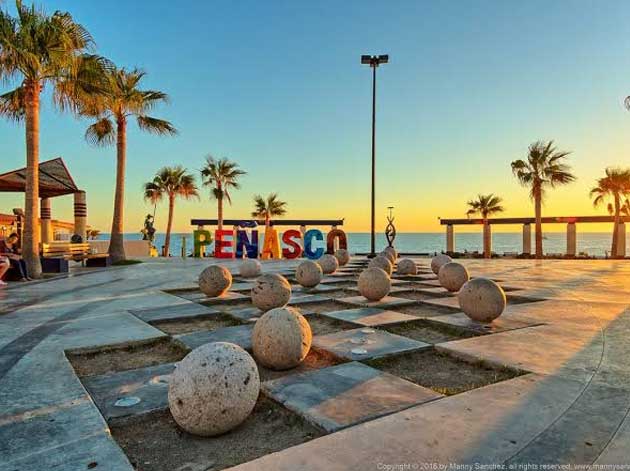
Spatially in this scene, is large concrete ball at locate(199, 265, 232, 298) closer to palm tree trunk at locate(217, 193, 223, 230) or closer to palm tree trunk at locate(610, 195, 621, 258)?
palm tree trunk at locate(217, 193, 223, 230)

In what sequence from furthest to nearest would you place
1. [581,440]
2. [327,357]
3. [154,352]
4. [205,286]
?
[205,286] → [154,352] → [327,357] → [581,440]

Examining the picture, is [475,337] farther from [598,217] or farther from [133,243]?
[598,217]

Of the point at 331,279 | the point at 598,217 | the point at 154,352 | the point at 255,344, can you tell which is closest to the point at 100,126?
the point at 331,279

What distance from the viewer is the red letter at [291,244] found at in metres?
29.3

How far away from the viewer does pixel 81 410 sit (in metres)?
4.00

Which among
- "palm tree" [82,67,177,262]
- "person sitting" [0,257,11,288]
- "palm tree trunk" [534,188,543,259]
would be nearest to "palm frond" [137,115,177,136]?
"palm tree" [82,67,177,262]

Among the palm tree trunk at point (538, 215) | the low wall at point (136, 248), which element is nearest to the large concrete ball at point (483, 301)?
the palm tree trunk at point (538, 215)

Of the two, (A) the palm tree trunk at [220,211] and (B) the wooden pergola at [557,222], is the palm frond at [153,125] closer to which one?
(A) the palm tree trunk at [220,211]

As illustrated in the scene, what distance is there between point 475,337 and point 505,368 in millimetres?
1658

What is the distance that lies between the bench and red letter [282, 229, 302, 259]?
11772 mm

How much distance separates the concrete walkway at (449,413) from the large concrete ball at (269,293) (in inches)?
89.1

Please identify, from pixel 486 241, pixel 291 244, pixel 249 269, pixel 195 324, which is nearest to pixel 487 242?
pixel 486 241

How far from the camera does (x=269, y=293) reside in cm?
873

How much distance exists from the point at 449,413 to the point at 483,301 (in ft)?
14.1
